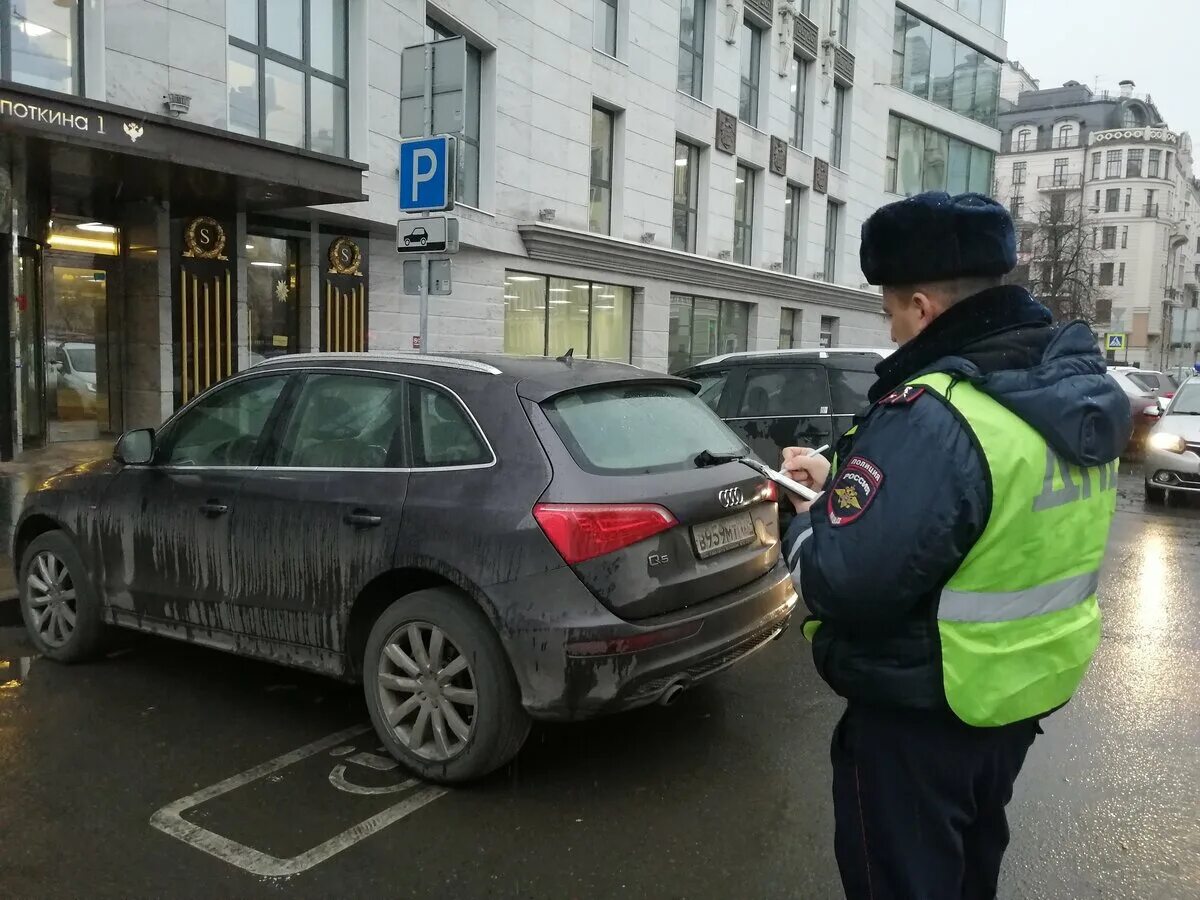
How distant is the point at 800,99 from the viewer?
26.0 meters

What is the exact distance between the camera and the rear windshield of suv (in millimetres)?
3740

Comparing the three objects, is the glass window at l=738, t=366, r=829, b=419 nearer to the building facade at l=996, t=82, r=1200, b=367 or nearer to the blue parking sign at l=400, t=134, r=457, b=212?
the blue parking sign at l=400, t=134, r=457, b=212

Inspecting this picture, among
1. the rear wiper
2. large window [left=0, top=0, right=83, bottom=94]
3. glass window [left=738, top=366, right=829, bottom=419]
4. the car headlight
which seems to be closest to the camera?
the rear wiper

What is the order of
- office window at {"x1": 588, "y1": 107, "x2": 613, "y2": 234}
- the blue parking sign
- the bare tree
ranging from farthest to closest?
the bare tree < office window at {"x1": 588, "y1": 107, "x2": 613, "y2": 234} < the blue parking sign

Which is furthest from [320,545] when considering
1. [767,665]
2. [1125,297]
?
[1125,297]

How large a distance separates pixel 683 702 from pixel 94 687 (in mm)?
2891

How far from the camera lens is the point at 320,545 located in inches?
157

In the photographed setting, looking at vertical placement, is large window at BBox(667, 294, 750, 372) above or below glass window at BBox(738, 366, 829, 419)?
above

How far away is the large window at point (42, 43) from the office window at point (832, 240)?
21.9 m

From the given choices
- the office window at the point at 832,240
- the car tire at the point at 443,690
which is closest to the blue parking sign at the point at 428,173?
the car tire at the point at 443,690

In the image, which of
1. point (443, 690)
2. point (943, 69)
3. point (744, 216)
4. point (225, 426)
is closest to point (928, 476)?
point (443, 690)

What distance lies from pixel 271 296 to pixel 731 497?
10.8 meters

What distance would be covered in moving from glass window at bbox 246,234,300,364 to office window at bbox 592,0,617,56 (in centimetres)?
831

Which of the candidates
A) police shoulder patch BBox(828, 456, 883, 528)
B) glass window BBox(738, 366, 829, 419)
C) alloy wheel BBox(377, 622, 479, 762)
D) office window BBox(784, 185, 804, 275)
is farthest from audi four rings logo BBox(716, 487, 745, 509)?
office window BBox(784, 185, 804, 275)
